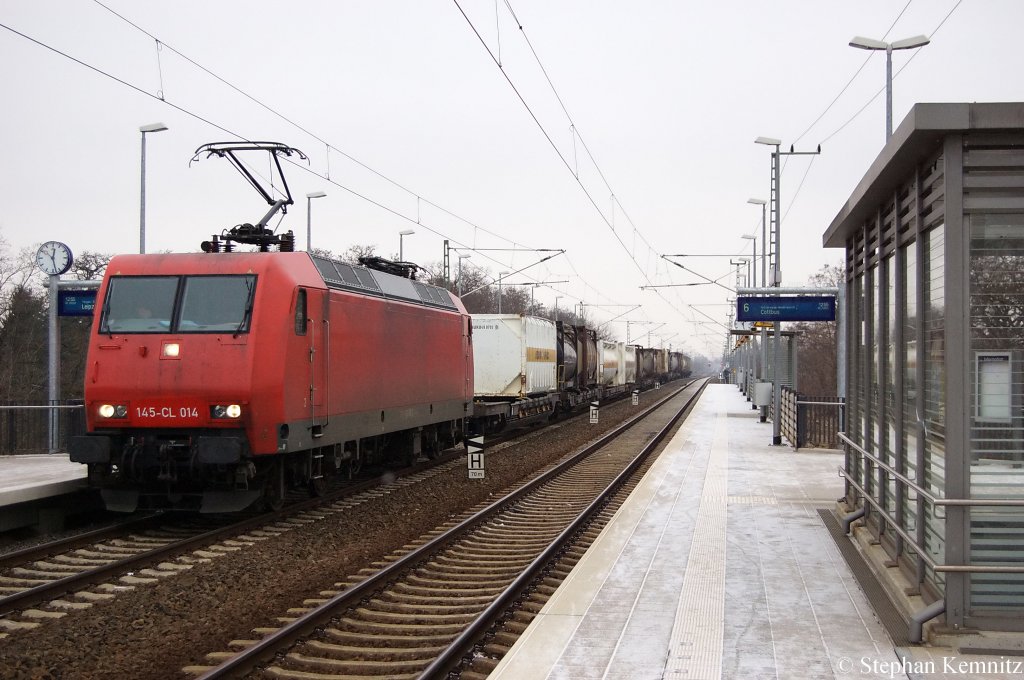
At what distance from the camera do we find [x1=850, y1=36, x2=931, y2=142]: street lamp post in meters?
16.8

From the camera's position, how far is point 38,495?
1084cm

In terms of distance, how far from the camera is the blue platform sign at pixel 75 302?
1712cm

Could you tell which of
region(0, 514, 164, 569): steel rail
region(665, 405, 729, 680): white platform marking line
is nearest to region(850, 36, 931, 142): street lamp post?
region(665, 405, 729, 680): white platform marking line

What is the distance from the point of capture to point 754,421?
3109 centimetres

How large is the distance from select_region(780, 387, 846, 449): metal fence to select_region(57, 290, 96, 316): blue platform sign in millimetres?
14628

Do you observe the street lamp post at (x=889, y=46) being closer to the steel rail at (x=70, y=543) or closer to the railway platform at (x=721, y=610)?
the railway platform at (x=721, y=610)

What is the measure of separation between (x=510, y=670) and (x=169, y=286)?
23.9 feet

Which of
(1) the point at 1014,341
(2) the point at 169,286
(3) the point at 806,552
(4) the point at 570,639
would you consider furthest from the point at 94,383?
(1) the point at 1014,341

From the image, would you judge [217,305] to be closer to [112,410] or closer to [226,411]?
[226,411]

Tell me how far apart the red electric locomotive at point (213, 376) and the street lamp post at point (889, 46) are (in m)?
10.9

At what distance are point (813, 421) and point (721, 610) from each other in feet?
53.4

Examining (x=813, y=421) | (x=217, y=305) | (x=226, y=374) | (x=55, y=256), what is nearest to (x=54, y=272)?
(x=55, y=256)

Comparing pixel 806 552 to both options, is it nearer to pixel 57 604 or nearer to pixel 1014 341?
pixel 1014 341

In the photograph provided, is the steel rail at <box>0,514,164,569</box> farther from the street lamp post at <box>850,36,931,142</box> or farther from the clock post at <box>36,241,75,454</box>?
the street lamp post at <box>850,36,931,142</box>
